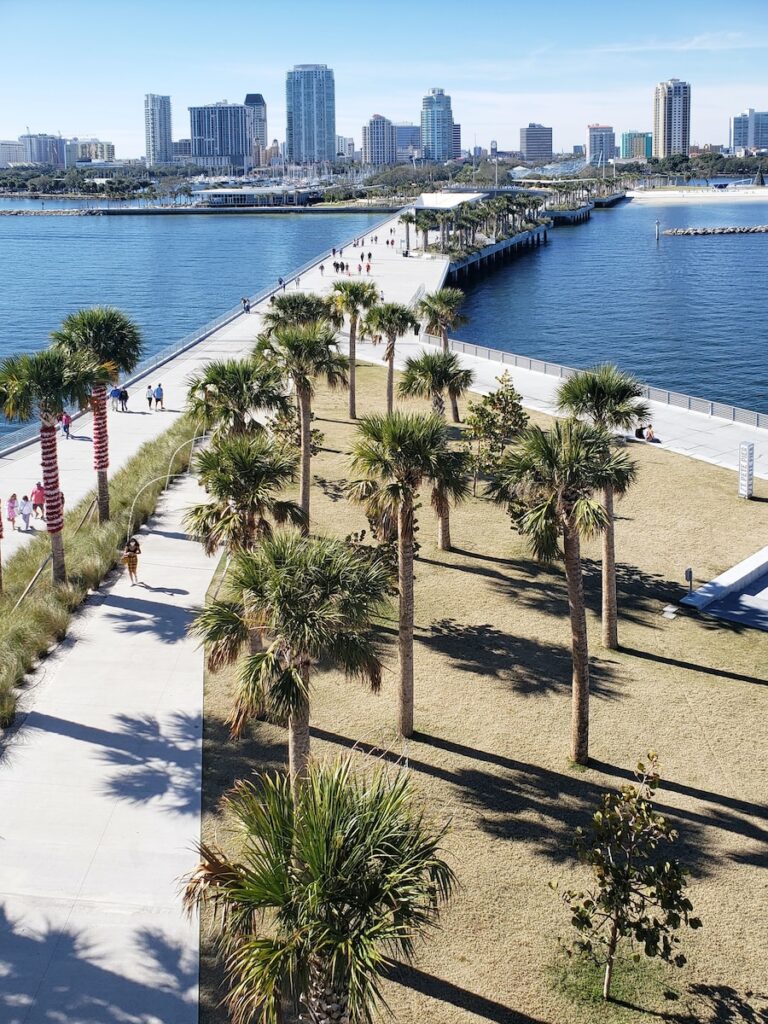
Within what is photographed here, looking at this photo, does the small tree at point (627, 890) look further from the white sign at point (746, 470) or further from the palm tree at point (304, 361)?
the white sign at point (746, 470)

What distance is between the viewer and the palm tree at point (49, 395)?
23.5 metres

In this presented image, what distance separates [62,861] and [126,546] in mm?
12221

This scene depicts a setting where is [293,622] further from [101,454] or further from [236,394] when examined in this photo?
[101,454]

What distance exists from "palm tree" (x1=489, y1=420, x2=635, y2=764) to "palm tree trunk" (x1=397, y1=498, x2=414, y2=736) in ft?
5.68

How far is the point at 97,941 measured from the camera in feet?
42.8

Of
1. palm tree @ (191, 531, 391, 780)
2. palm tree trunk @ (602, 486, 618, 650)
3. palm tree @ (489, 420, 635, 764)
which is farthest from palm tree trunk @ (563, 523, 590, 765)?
palm tree trunk @ (602, 486, 618, 650)

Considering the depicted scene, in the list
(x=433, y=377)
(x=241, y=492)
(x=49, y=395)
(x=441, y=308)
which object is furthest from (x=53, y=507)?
(x=441, y=308)

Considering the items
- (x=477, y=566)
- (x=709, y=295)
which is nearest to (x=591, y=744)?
(x=477, y=566)

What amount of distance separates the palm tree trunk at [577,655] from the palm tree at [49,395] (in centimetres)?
1201

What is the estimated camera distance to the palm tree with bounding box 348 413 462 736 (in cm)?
1780

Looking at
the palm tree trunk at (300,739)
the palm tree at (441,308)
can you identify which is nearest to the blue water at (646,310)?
the palm tree at (441,308)

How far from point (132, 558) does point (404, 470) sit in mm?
8681

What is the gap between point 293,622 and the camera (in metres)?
13.4

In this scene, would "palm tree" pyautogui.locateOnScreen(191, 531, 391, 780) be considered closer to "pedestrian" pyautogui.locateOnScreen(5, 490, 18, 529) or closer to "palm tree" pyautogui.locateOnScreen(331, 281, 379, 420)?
"pedestrian" pyautogui.locateOnScreen(5, 490, 18, 529)
